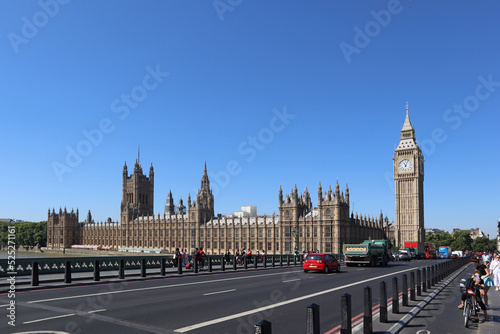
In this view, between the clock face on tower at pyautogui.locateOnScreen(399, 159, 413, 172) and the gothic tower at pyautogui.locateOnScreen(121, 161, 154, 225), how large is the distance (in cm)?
8991

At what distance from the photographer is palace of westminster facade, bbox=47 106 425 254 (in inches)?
3708

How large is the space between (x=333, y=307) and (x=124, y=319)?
22.9 feet

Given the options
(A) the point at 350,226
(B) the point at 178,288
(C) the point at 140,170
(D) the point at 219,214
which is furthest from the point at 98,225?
(B) the point at 178,288

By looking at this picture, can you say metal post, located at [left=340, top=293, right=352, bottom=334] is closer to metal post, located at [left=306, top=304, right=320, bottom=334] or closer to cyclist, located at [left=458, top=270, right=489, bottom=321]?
metal post, located at [left=306, top=304, right=320, bottom=334]

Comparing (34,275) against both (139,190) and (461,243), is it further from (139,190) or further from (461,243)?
(461,243)

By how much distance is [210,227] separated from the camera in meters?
117

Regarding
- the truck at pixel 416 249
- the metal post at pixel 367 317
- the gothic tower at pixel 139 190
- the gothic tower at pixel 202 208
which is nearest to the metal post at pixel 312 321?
the metal post at pixel 367 317

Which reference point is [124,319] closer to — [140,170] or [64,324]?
[64,324]

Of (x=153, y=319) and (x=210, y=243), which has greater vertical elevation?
(x=153, y=319)

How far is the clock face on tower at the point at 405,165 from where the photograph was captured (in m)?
131

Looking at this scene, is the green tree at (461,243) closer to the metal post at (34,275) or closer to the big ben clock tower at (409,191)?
the big ben clock tower at (409,191)

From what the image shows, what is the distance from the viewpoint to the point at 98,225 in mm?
156500

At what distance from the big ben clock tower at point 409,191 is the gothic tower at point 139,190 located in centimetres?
8788

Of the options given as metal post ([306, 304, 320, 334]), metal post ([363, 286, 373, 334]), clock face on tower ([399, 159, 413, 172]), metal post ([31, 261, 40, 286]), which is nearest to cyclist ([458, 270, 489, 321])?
metal post ([363, 286, 373, 334])
